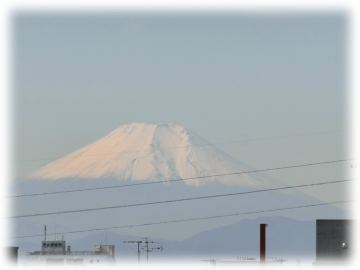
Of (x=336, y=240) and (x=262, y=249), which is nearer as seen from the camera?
(x=336, y=240)

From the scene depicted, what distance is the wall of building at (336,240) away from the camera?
9044 cm

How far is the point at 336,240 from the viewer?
299ft

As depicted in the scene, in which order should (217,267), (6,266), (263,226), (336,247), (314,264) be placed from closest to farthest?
(6,266) → (314,264) → (336,247) → (263,226) → (217,267)

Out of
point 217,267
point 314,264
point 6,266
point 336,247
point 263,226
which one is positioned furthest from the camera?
point 217,267

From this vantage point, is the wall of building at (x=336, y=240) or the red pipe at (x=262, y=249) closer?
the wall of building at (x=336, y=240)

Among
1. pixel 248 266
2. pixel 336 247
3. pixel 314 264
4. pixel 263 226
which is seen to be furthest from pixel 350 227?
pixel 248 266

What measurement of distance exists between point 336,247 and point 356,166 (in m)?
7.98

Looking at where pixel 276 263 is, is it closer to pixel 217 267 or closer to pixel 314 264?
pixel 217 267

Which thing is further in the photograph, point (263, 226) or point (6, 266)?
point (263, 226)

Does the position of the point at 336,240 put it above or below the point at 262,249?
above

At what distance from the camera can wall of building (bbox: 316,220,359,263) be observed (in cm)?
9044

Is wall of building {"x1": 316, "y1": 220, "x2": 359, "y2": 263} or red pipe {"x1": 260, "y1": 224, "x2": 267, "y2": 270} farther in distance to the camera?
red pipe {"x1": 260, "y1": 224, "x2": 267, "y2": 270}

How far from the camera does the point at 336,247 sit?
298 ft

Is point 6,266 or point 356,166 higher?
point 356,166
